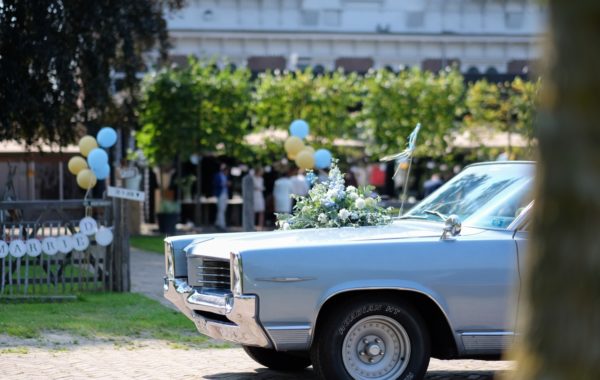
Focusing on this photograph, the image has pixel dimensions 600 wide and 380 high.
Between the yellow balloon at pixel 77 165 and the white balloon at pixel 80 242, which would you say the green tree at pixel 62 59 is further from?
the white balloon at pixel 80 242

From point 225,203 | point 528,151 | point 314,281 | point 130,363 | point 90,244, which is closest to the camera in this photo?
point 528,151

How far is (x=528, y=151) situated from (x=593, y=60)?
3.68m

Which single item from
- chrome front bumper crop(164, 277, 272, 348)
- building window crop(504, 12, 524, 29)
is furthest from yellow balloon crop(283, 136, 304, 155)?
building window crop(504, 12, 524, 29)

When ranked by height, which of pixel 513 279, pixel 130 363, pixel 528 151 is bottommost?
pixel 130 363

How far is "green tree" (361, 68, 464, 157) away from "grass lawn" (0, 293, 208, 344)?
20.5m

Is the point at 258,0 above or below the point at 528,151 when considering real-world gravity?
above

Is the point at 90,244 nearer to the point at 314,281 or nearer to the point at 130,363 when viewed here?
the point at 130,363

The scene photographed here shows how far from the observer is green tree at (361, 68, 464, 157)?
1303 inches

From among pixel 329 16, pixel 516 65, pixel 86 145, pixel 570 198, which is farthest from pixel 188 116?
pixel 570 198

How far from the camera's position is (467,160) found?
34.6 meters

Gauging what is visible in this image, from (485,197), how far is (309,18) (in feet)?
149

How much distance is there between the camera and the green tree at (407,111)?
33094mm

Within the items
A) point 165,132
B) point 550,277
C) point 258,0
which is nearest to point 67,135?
point 165,132

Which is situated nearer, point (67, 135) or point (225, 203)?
point (67, 135)
